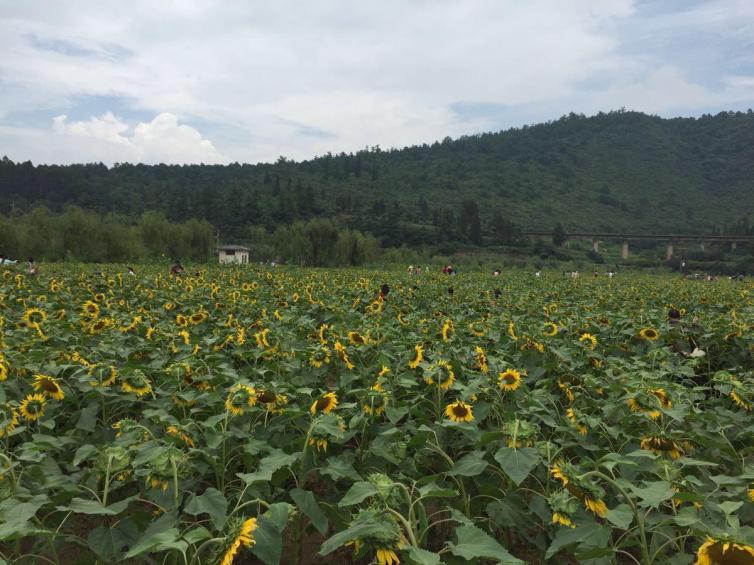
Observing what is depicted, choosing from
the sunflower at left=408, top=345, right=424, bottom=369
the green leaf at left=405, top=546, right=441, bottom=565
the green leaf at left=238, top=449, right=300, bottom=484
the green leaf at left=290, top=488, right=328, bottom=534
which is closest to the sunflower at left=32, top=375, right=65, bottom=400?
the green leaf at left=238, top=449, right=300, bottom=484

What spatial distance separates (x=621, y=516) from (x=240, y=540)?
1.10m

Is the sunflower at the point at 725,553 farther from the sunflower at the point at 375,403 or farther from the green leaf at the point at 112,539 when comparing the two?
the green leaf at the point at 112,539

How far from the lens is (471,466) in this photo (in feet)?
6.37

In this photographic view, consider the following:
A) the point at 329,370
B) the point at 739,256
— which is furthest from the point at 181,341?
the point at 739,256

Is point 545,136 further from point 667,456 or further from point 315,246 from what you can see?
point 667,456

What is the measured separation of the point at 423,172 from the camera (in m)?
138

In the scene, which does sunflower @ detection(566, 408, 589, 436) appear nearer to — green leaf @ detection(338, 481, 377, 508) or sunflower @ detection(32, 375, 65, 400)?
green leaf @ detection(338, 481, 377, 508)

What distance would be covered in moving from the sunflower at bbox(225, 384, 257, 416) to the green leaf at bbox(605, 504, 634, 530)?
1.45 m

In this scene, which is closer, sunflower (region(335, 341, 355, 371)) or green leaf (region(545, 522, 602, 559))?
green leaf (region(545, 522, 602, 559))

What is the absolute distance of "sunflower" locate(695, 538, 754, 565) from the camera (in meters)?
1.20

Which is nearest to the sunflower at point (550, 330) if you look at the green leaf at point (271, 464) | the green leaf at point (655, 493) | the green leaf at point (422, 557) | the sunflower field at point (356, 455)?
the sunflower field at point (356, 455)

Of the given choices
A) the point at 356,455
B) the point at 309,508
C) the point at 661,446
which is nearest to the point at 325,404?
the point at 356,455

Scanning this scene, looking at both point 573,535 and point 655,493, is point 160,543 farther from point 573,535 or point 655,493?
point 655,493

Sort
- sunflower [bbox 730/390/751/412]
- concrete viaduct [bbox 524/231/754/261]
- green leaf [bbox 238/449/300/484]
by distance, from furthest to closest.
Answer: concrete viaduct [bbox 524/231/754/261] < sunflower [bbox 730/390/751/412] < green leaf [bbox 238/449/300/484]
